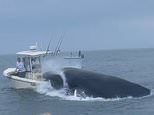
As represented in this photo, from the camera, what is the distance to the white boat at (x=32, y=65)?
4633cm

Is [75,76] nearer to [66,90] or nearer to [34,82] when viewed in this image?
[66,90]

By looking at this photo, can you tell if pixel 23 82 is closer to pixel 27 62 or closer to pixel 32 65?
pixel 32 65

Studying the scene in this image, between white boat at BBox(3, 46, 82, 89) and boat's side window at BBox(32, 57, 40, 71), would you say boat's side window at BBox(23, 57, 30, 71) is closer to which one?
white boat at BBox(3, 46, 82, 89)

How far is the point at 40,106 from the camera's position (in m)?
38.2

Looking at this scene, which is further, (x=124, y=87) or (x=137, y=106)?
(x=124, y=87)

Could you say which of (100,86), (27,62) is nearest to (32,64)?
(27,62)

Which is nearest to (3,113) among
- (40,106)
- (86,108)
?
(40,106)

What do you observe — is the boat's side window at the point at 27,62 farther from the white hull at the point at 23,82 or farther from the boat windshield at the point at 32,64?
the white hull at the point at 23,82

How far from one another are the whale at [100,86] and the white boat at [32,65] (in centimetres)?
510

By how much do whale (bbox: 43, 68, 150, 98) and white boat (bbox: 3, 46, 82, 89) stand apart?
5.10m

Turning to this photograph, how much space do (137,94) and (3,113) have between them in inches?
401

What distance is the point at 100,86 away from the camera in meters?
39.6

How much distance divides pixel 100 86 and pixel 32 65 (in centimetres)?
1055

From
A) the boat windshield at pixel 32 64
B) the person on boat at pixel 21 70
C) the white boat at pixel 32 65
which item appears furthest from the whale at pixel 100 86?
the person on boat at pixel 21 70
